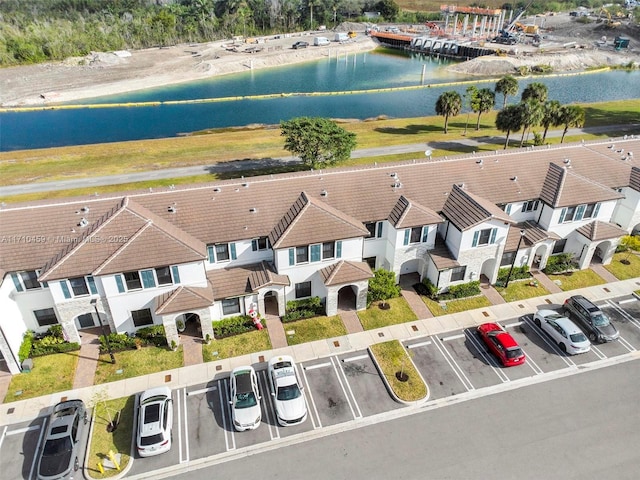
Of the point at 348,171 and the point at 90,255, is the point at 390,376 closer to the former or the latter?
the point at 348,171

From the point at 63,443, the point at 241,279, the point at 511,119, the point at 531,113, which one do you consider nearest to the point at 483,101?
the point at 511,119

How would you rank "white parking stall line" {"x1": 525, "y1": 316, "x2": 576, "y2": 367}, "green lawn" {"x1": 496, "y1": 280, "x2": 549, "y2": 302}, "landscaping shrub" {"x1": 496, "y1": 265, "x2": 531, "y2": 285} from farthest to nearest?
"landscaping shrub" {"x1": 496, "y1": 265, "x2": 531, "y2": 285} < "green lawn" {"x1": 496, "y1": 280, "x2": 549, "y2": 302} < "white parking stall line" {"x1": 525, "y1": 316, "x2": 576, "y2": 367}

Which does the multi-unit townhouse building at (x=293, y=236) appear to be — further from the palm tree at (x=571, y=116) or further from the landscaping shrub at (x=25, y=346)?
the palm tree at (x=571, y=116)

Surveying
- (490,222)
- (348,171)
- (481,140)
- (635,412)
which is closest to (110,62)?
(481,140)

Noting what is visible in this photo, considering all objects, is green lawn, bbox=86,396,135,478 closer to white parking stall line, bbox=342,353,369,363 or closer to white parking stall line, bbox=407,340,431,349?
white parking stall line, bbox=342,353,369,363

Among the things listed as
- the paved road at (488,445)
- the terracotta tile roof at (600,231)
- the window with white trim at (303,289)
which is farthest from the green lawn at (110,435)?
the terracotta tile roof at (600,231)

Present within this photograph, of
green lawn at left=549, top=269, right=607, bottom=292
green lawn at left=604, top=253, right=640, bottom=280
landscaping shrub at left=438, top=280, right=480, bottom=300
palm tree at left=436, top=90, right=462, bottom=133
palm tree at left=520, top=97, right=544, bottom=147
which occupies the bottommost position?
green lawn at left=549, top=269, right=607, bottom=292

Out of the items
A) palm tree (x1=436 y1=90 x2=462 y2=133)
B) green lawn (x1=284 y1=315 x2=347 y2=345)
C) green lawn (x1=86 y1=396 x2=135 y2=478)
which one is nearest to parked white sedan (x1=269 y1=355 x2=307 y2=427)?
green lawn (x1=284 y1=315 x2=347 y2=345)
